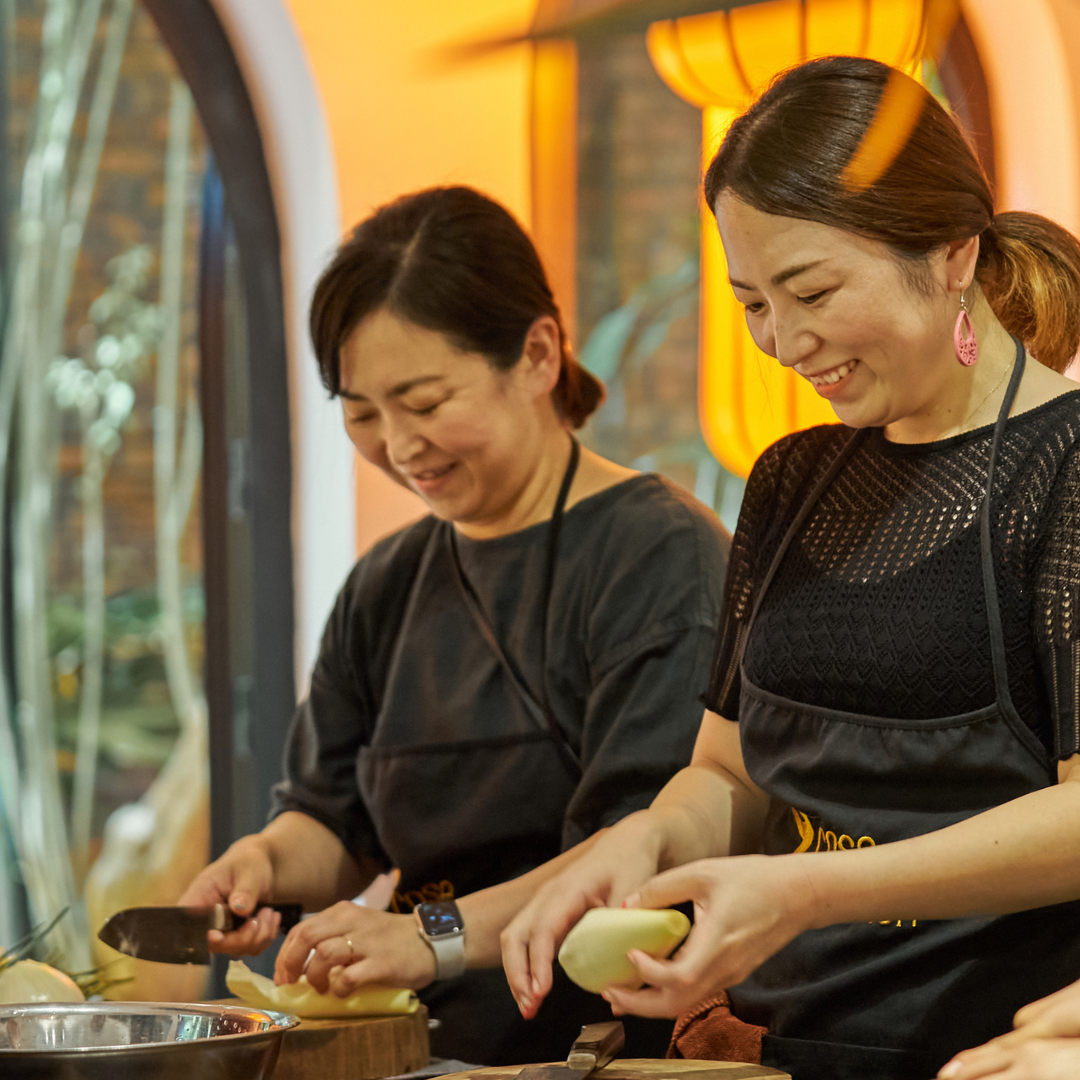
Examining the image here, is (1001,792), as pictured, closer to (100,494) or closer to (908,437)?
(908,437)

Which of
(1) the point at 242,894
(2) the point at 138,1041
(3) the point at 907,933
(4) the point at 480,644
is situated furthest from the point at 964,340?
(1) the point at 242,894

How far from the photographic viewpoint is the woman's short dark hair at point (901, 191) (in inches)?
40.9

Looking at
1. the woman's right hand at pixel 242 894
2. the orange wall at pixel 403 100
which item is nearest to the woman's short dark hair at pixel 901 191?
the woman's right hand at pixel 242 894

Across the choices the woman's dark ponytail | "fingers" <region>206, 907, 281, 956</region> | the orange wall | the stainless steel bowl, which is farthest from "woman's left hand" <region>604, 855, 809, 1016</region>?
the orange wall

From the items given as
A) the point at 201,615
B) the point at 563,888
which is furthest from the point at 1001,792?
the point at 201,615

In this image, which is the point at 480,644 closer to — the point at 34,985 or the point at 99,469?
the point at 34,985

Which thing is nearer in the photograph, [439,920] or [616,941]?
[616,941]

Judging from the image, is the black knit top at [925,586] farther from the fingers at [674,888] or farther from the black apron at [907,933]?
the fingers at [674,888]

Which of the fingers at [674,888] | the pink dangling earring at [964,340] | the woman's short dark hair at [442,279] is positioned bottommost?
the fingers at [674,888]

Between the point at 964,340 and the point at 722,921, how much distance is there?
1.62ft

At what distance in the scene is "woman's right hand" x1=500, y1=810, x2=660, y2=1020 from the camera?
107 cm

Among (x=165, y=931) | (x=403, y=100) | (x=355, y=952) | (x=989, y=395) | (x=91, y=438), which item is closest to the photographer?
(x=989, y=395)

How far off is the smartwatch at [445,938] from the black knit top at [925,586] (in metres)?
0.35

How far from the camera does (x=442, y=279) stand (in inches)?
60.7
